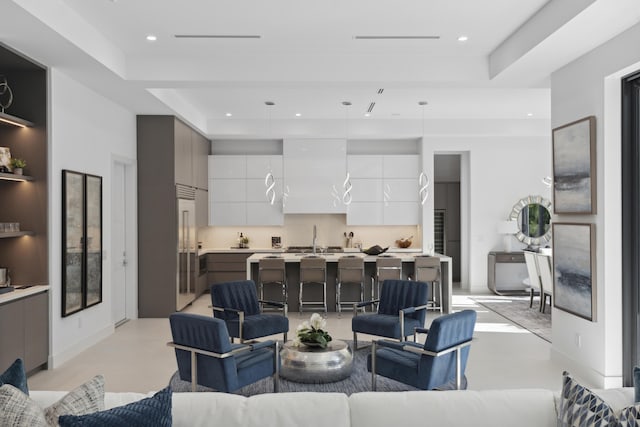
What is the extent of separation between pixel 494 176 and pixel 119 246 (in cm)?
690

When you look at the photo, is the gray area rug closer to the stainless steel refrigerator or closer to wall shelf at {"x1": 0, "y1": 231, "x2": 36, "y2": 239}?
the stainless steel refrigerator

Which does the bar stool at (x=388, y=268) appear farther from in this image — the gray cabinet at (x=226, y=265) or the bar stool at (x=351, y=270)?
the gray cabinet at (x=226, y=265)

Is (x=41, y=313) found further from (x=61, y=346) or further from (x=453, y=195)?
(x=453, y=195)

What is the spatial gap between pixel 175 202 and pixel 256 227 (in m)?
2.99

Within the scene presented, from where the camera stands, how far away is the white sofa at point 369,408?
7.23 ft

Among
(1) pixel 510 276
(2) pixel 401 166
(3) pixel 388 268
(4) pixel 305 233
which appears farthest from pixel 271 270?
(1) pixel 510 276

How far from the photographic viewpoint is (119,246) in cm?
749

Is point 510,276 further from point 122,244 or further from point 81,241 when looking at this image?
point 81,241

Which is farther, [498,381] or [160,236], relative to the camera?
[160,236]

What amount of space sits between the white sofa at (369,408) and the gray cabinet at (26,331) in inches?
101

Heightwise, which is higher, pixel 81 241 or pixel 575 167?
pixel 575 167

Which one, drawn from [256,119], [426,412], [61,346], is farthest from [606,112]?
[256,119]

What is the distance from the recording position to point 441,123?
Answer: 32.6 feet

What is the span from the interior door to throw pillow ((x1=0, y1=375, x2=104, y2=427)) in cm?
541
